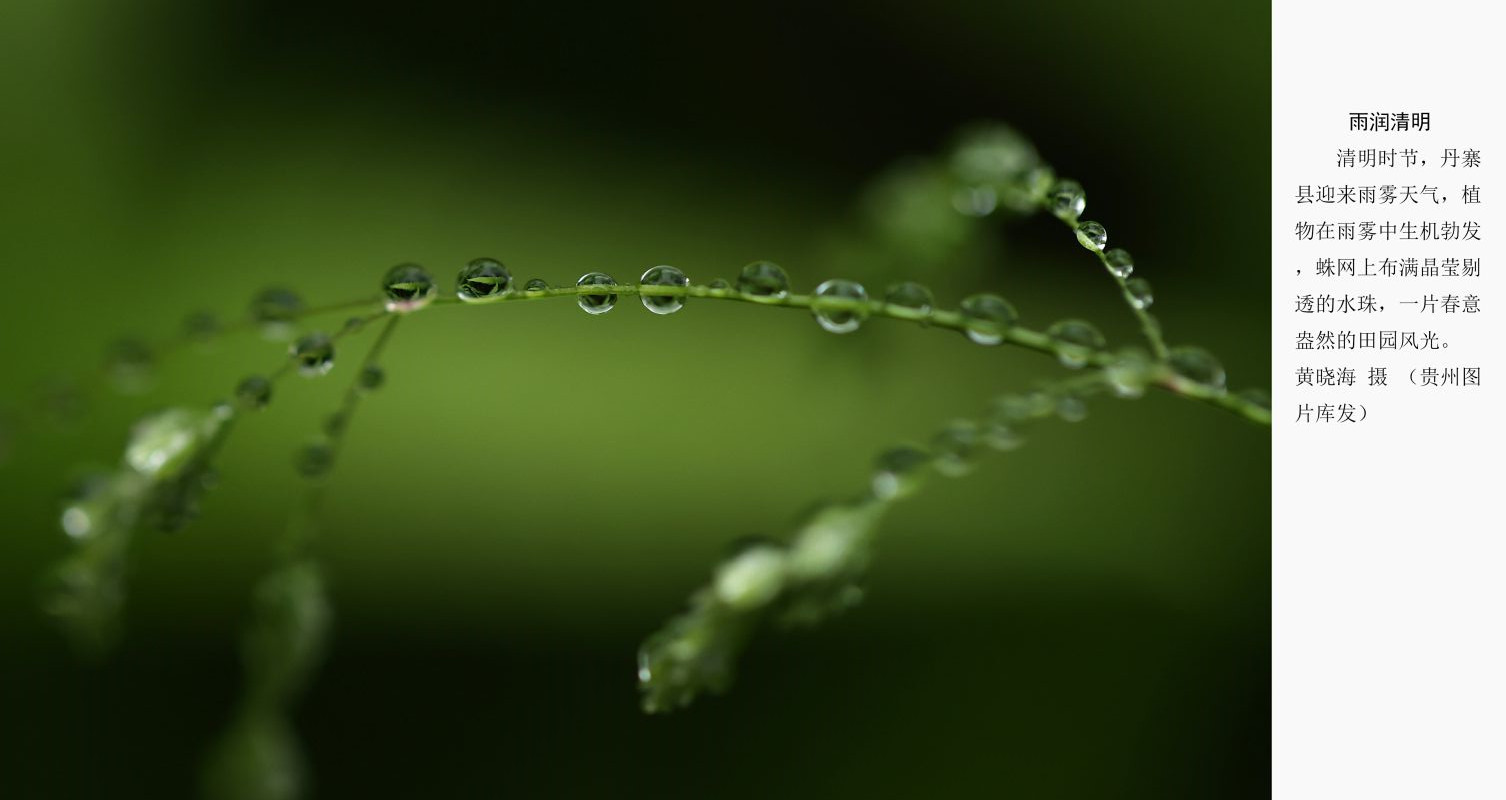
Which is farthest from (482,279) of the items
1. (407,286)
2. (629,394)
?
(629,394)

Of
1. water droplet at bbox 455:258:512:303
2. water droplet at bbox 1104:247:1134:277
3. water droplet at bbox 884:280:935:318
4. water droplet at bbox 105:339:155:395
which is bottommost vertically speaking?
water droplet at bbox 105:339:155:395

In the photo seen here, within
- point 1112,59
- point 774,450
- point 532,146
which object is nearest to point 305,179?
point 532,146

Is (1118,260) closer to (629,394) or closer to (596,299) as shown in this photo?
(596,299)

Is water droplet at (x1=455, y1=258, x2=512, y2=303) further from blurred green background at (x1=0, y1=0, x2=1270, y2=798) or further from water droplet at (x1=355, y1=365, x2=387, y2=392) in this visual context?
blurred green background at (x1=0, y1=0, x2=1270, y2=798)

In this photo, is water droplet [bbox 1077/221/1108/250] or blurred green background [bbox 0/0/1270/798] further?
blurred green background [bbox 0/0/1270/798]

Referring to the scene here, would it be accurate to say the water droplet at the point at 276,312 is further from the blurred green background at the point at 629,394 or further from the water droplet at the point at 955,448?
the blurred green background at the point at 629,394

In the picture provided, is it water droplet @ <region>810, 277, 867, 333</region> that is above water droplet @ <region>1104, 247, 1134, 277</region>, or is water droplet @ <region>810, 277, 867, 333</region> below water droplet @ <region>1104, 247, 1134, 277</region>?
below

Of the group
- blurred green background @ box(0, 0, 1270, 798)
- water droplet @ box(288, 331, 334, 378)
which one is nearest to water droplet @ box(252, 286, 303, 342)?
water droplet @ box(288, 331, 334, 378)
